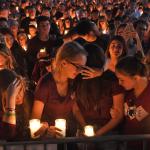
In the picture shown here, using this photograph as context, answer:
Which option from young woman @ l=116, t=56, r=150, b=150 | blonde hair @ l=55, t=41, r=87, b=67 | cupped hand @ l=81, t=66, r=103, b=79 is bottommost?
young woman @ l=116, t=56, r=150, b=150

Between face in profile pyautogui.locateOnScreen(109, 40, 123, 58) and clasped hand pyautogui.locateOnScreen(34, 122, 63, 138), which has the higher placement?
face in profile pyautogui.locateOnScreen(109, 40, 123, 58)

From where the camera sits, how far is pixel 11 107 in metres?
4.16

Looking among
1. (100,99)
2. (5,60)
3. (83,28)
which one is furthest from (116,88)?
(83,28)

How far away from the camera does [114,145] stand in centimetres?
385

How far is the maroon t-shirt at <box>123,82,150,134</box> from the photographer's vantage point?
13.3ft

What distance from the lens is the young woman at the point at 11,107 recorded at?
164 inches

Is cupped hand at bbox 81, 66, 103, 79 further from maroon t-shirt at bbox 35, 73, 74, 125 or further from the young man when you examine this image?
the young man

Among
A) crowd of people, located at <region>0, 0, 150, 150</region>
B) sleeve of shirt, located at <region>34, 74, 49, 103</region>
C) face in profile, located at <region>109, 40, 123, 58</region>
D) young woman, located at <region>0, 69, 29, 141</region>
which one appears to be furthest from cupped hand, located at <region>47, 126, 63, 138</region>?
face in profile, located at <region>109, 40, 123, 58</region>

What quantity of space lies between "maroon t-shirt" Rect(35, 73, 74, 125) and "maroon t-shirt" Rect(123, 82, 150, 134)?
62 cm

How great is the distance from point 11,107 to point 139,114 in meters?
1.13

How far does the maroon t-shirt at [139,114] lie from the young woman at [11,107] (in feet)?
3.14

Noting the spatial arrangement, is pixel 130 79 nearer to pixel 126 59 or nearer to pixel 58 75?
pixel 126 59

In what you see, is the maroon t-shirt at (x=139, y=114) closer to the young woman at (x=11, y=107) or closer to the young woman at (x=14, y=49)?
the young woman at (x=11, y=107)

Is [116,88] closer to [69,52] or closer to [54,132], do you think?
[69,52]
